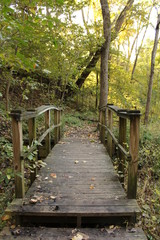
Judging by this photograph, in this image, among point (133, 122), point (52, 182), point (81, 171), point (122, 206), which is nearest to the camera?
point (122, 206)

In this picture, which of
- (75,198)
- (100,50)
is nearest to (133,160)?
(75,198)

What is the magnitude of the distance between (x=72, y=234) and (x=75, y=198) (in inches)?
21.4

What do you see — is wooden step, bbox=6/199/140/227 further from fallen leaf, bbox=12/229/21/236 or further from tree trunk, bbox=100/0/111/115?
tree trunk, bbox=100/0/111/115

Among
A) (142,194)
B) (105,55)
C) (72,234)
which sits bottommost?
(142,194)

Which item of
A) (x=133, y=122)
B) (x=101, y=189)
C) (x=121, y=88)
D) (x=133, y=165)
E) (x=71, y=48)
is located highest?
(x=71, y=48)

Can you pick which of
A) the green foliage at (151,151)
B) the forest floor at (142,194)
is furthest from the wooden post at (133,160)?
the green foliage at (151,151)

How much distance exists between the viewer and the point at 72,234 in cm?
222

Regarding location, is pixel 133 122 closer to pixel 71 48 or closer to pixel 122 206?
pixel 122 206

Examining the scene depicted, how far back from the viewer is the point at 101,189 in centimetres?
301

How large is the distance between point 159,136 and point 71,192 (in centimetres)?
476

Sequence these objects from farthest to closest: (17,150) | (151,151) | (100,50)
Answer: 1. (100,50)
2. (151,151)
3. (17,150)

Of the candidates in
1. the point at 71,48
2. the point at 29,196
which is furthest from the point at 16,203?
the point at 71,48

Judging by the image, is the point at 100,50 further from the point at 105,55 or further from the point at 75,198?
the point at 75,198

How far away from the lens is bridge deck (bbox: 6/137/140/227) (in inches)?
93.3
